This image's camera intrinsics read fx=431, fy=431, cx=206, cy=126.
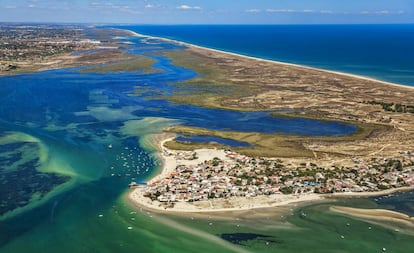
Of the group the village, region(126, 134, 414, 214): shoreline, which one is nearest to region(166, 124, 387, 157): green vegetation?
the village

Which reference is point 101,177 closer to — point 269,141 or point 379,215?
point 269,141

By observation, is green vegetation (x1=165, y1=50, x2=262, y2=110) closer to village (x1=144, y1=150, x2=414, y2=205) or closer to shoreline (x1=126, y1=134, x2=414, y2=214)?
village (x1=144, y1=150, x2=414, y2=205)

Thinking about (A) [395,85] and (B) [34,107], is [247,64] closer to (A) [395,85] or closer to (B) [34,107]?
(A) [395,85]

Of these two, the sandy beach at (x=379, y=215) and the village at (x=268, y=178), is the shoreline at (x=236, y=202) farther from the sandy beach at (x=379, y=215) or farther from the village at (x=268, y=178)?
the sandy beach at (x=379, y=215)

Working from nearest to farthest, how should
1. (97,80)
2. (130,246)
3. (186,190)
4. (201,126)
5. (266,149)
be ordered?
(130,246), (186,190), (266,149), (201,126), (97,80)

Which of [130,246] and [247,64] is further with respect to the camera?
[247,64]

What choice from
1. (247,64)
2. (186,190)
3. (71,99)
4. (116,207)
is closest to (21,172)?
(116,207)

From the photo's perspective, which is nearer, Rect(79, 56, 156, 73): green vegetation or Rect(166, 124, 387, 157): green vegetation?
Rect(166, 124, 387, 157): green vegetation
